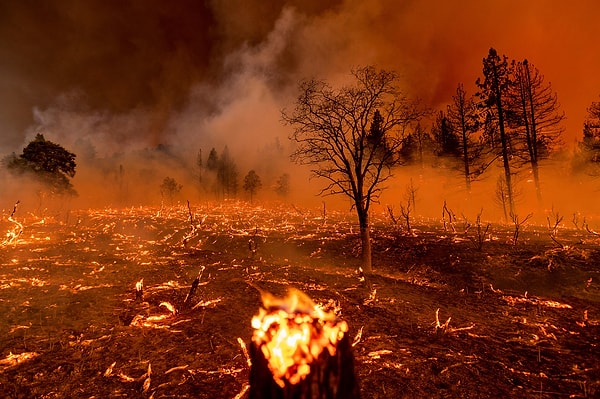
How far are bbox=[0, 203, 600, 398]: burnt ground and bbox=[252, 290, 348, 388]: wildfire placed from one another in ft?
8.01

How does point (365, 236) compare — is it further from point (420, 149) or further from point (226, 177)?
point (226, 177)

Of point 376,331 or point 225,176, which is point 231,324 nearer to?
point 376,331

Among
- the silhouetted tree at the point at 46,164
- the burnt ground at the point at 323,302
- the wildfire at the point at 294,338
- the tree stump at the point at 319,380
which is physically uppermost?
the silhouetted tree at the point at 46,164

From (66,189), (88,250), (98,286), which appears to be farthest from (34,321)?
(66,189)

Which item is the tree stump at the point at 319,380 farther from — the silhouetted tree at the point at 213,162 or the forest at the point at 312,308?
the silhouetted tree at the point at 213,162

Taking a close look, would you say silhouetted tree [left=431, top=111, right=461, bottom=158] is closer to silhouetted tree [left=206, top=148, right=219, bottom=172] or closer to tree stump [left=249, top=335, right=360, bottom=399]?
tree stump [left=249, top=335, right=360, bottom=399]

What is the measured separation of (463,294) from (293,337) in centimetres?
1050

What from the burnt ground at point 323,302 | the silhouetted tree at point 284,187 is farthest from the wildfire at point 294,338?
the silhouetted tree at point 284,187

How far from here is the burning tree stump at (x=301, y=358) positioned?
10.4 feet

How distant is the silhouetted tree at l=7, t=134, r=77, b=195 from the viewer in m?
39.7

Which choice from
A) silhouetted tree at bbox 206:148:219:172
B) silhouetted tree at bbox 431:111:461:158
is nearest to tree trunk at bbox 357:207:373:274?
silhouetted tree at bbox 431:111:461:158

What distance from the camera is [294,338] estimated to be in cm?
332

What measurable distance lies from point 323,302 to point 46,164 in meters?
45.6

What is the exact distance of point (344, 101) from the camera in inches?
560
